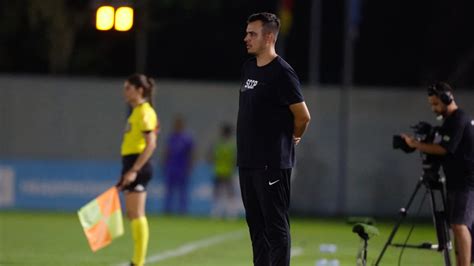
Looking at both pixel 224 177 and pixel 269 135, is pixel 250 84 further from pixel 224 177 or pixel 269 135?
pixel 224 177

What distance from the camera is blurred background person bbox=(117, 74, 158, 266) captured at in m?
14.1

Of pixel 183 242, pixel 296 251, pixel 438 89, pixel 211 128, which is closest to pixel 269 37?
pixel 438 89

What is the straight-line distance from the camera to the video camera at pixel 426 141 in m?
13.2

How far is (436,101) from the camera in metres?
13.2

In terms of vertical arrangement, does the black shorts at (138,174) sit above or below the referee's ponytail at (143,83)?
below

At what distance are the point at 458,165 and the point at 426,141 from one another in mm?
400

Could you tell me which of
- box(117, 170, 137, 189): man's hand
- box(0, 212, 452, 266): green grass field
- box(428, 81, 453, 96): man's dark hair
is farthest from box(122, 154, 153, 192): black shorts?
box(428, 81, 453, 96): man's dark hair

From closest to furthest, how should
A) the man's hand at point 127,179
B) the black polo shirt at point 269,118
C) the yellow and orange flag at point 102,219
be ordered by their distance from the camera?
the black polo shirt at point 269,118, the man's hand at point 127,179, the yellow and orange flag at point 102,219

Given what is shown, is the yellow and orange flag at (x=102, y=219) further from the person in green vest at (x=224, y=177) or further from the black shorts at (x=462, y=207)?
the person in green vest at (x=224, y=177)

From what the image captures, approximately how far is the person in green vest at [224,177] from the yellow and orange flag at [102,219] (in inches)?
514

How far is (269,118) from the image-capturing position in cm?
1104

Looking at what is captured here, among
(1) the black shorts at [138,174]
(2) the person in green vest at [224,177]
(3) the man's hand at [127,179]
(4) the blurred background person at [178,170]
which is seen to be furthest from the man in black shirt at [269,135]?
(4) the blurred background person at [178,170]

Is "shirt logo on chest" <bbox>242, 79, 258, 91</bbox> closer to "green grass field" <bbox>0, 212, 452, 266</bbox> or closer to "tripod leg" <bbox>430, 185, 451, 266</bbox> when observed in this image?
"tripod leg" <bbox>430, 185, 451, 266</bbox>

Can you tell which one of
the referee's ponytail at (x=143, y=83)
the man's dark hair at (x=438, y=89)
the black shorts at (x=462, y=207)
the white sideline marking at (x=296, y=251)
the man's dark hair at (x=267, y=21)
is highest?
the man's dark hair at (x=267, y=21)
